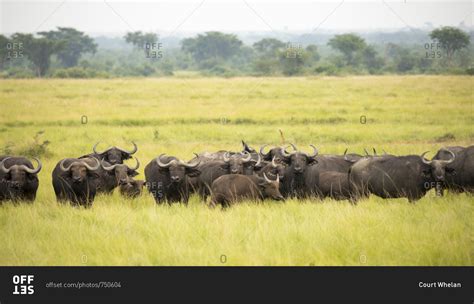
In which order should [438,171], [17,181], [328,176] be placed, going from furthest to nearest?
[328,176] < [17,181] < [438,171]

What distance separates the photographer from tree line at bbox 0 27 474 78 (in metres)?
51.3

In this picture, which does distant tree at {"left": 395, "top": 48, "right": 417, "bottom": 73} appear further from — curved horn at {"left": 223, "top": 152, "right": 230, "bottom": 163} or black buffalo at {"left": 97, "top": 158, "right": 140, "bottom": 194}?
black buffalo at {"left": 97, "top": 158, "right": 140, "bottom": 194}

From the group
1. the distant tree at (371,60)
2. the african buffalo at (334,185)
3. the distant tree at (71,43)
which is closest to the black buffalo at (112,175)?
the african buffalo at (334,185)

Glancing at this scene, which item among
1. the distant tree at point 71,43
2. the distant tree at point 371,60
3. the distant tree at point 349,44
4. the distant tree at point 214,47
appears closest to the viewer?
the distant tree at point 371,60

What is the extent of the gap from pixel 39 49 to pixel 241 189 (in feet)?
153

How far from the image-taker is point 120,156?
14.5 metres

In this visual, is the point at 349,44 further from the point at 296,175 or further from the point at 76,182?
the point at 76,182

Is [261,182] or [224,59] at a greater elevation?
[224,59]

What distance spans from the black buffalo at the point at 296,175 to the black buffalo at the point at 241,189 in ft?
3.06

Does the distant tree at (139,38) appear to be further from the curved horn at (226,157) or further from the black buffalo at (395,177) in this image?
the black buffalo at (395,177)

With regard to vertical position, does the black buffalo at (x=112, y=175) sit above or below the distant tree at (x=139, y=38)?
below
